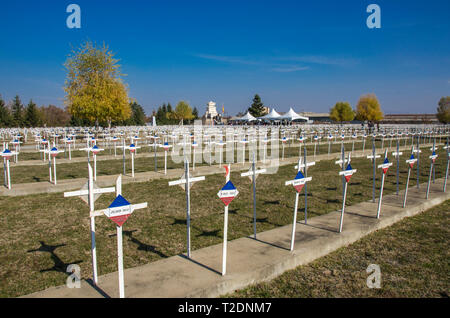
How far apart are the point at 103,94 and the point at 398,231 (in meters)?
28.9

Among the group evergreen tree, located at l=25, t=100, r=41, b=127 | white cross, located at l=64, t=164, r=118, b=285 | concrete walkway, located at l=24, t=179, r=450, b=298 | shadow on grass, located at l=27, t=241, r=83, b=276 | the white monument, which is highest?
the white monument

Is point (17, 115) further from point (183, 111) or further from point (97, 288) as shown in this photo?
point (97, 288)

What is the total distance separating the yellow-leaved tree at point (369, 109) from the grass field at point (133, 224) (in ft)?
199

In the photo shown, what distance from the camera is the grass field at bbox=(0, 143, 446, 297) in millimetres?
5129

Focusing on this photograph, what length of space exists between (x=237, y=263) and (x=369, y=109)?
232 feet

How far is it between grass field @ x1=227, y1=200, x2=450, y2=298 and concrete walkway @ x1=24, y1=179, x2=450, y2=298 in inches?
6.5

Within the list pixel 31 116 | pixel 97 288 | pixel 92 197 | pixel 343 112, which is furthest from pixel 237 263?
pixel 343 112

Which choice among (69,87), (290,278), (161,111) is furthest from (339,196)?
(161,111)

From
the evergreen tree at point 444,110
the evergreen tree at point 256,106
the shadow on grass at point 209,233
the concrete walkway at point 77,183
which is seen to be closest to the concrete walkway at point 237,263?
the shadow on grass at point 209,233

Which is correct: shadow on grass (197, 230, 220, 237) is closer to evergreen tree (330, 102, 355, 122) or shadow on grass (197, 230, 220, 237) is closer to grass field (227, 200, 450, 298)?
grass field (227, 200, 450, 298)

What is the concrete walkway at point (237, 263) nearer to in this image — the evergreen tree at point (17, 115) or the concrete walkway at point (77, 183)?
the concrete walkway at point (77, 183)

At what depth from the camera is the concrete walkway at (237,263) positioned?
4.12 m

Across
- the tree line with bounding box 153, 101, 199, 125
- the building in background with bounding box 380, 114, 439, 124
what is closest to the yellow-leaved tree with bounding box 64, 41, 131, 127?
the tree line with bounding box 153, 101, 199, 125

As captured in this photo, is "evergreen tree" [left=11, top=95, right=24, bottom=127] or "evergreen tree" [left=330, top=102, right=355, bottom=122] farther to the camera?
"evergreen tree" [left=330, top=102, right=355, bottom=122]
